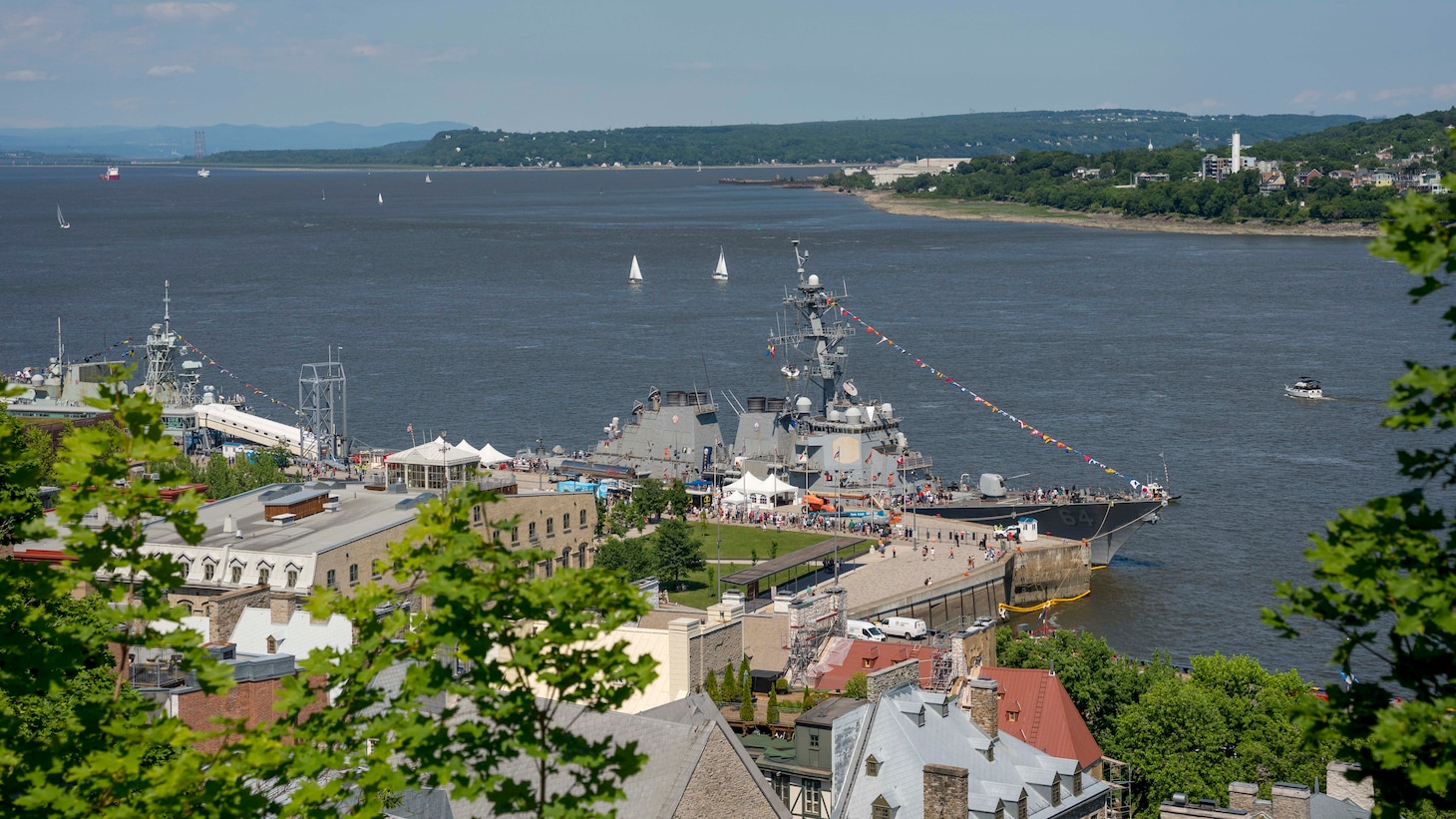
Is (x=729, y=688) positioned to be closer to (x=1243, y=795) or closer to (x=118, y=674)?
(x=1243, y=795)

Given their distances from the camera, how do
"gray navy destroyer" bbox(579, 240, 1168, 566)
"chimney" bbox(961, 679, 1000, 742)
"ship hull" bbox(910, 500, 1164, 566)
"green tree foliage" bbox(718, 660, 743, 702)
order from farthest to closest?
"gray navy destroyer" bbox(579, 240, 1168, 566) → "ship hull" bbox(910, 500, 1164, 566) → "green tree foliage" bbox(718, 660, 743, 702) → "chimney" bbox(961, 679, 1000, 742)

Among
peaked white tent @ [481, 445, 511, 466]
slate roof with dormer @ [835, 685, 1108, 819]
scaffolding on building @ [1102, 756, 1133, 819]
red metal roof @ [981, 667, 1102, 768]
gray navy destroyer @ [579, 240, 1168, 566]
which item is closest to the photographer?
slate roof with dormer @ [835, 685, 1108, 819]

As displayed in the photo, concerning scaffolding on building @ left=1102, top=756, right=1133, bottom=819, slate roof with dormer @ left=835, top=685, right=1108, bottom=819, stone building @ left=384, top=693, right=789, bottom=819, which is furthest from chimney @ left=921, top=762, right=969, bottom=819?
scaffolding on building @ left=1102, top=756, right=1133, bottom=819

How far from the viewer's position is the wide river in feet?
218

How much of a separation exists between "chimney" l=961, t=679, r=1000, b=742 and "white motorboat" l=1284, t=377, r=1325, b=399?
67219 mm

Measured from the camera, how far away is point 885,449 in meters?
67.1

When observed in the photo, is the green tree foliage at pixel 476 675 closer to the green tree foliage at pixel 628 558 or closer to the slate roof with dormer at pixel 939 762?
the slate roof with dormer at pixel 939 762

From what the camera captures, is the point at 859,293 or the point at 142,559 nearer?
the point at 142,559

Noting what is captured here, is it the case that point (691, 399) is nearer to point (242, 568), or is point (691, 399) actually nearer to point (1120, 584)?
point (1120, 584)

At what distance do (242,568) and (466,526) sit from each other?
109 ft

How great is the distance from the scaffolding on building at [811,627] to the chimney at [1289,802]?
12325 millimetres

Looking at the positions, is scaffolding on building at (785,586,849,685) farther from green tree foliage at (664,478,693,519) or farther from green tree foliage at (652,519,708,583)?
green tree foliage at (664,478,693,519)

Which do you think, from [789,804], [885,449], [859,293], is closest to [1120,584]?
[885,449]

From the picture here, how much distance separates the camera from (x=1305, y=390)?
91.4 meters
